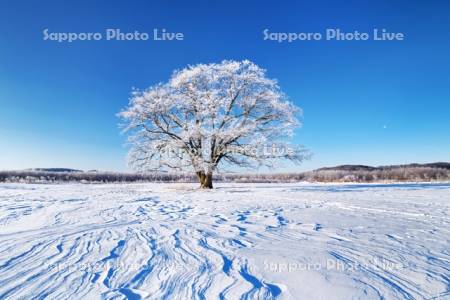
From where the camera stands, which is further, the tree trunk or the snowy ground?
the tree trunk

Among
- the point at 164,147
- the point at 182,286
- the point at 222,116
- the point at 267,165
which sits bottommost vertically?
the point at 182,286

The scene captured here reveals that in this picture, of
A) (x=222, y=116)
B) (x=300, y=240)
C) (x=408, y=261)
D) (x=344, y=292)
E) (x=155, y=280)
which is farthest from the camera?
(x=222, y=116)

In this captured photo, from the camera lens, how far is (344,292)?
221cm

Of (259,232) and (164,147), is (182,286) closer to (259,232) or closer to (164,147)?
(259,232)

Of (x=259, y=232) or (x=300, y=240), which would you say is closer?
(x=300, y=240)

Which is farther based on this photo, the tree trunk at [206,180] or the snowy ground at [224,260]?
the tree trunk at [206,180]

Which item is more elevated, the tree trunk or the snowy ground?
the tree trunk

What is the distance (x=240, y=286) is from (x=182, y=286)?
1.71 feet

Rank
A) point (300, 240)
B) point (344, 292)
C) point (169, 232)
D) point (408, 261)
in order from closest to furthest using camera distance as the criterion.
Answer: point (344, 292)
point (408, 261)
point (300, 240)
point (169, 232)

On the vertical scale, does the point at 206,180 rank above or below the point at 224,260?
above

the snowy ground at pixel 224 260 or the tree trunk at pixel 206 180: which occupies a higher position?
the tree trunk at pixel 206 180

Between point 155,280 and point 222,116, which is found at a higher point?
point 222,116

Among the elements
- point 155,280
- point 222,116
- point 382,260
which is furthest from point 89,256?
point 222,116

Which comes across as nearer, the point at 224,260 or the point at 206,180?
the point at 224,260
